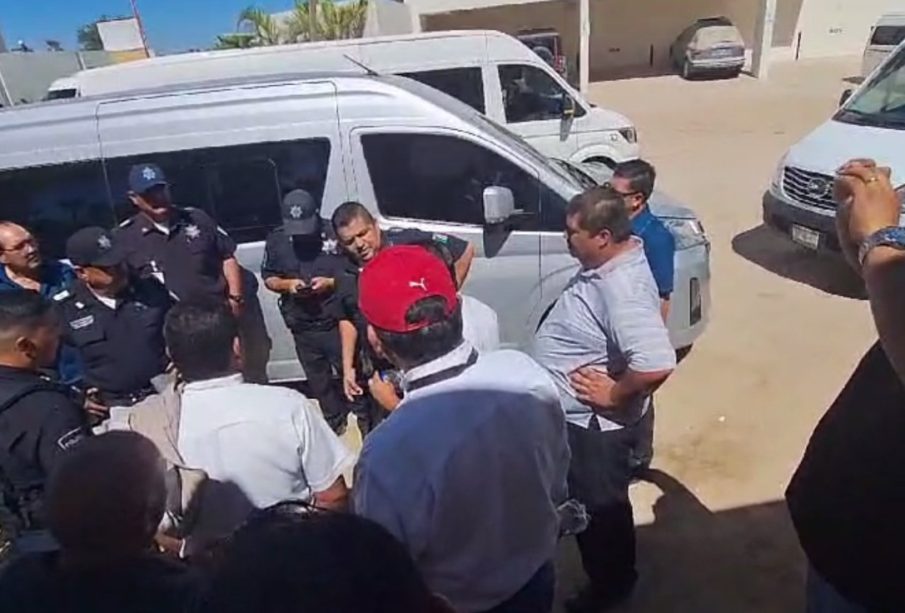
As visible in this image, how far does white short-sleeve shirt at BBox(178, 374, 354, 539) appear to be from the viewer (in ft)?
7.05

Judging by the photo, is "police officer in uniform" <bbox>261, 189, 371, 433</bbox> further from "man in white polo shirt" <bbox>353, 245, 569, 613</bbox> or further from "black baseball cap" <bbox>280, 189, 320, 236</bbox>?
"man in white polo shirt" <bbox>353, 245, 569, 613</bbox>

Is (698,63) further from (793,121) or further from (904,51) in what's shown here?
(904,51)

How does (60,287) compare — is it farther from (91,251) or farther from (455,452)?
(455,452)

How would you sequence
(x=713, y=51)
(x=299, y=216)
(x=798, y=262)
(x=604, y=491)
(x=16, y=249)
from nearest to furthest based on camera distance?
1. (x=604, y=491)
2. (x=16, y=249)
3. (x=299, y=216)
4. (x=798, y=262)
5. (x=713, y=51)

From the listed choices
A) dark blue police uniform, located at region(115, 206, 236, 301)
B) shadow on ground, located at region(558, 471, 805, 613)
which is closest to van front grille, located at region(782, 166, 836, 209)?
shadow on ground, located at region(558, 471, 805, 613)

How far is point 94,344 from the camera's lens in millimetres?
3391

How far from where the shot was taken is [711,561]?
11.3 ft

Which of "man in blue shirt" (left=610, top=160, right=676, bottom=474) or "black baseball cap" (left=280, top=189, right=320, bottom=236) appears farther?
"black baseball cap" (left=280, top=189, right=320, bottom=236)

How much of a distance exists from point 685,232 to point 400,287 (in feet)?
12.1

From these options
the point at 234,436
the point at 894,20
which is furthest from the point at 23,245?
the point at 894,20

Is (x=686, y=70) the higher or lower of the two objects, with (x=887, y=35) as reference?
lower

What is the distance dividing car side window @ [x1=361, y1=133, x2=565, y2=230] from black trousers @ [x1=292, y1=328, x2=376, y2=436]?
90 cm

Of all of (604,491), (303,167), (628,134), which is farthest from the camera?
(628,134)

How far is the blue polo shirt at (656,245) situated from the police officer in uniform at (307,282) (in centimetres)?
158
